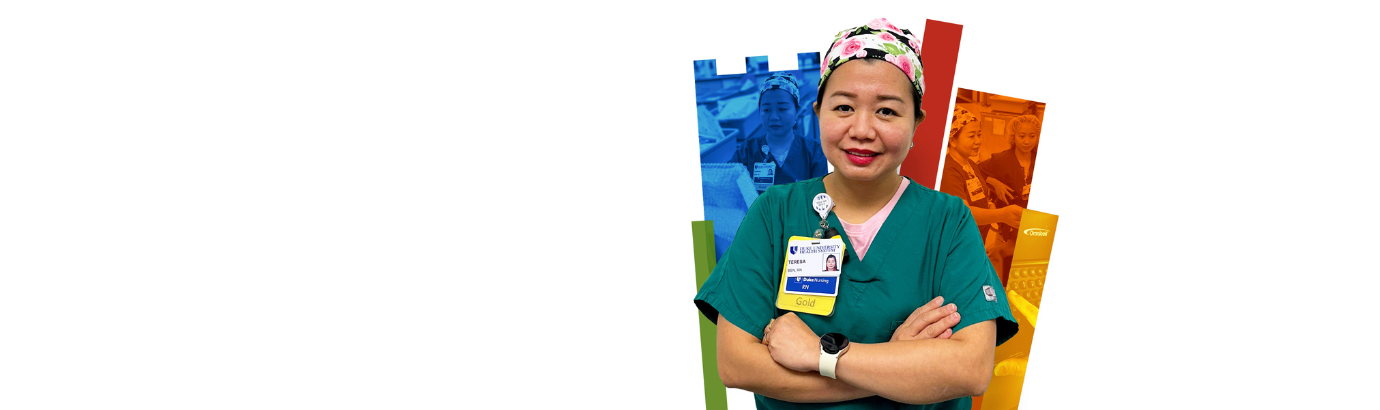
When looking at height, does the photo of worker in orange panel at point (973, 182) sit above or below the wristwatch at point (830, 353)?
above

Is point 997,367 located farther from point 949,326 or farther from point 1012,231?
point 949,326

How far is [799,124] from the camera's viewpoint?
3629mm

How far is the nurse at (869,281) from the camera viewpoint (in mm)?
2680

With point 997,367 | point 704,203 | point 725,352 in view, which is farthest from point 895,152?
point 997,367

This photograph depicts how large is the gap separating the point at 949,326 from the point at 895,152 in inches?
21.7

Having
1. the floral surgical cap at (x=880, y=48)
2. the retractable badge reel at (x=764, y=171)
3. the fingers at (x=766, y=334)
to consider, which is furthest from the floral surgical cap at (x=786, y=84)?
the fingers at (x=766, y=334)

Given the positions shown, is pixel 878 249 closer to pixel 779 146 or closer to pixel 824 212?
pixel 824 212

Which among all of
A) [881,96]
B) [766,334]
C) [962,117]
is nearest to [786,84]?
[962,117]

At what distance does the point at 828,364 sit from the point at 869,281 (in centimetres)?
37

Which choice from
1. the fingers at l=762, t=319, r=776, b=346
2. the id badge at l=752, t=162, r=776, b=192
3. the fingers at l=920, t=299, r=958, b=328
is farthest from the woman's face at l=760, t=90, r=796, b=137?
the fingers at l=920, t=299, r=958, b=328

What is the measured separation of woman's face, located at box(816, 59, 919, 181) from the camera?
280 centimetres

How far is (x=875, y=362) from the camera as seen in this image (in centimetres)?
263

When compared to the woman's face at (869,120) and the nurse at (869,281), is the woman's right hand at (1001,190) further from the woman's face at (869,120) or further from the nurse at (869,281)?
the woman's face at (869,120)

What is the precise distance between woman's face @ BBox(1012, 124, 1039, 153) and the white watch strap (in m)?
1.42
